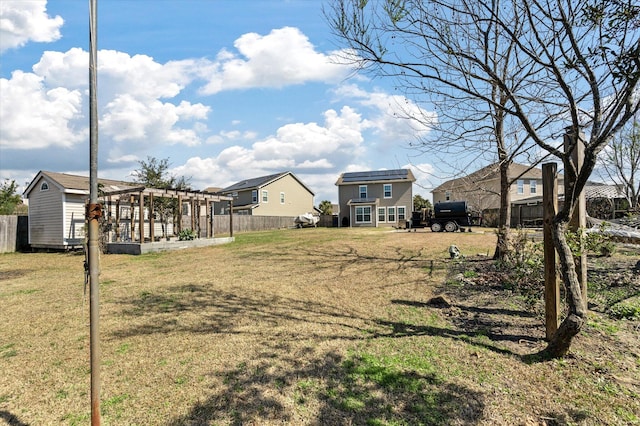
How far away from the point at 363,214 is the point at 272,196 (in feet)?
31.0

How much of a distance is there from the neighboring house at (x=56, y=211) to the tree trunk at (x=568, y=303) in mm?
16777

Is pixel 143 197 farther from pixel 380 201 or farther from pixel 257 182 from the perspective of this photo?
pixel 380 201

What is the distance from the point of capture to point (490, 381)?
3053 millimetres

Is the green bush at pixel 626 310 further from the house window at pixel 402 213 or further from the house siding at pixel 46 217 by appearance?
the house window at pixel 402 213

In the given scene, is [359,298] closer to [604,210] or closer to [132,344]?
[132,344]

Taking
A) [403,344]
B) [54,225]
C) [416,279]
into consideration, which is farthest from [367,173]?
[403,344]

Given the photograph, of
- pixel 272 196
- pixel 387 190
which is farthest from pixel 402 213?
pixel 272 196

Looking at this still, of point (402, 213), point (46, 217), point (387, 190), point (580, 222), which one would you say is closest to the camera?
point (580, 222)

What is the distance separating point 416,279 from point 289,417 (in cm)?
509

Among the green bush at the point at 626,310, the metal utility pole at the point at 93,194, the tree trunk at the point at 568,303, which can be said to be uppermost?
the metal utility pole at the point at 93,194

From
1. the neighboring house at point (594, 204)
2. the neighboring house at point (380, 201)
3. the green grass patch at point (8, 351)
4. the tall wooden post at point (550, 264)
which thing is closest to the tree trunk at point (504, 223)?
the tall wooden post at point (550, 264)

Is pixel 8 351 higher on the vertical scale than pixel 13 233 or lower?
lower

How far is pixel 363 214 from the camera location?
110 feet

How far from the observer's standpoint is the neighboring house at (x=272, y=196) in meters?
34.3
